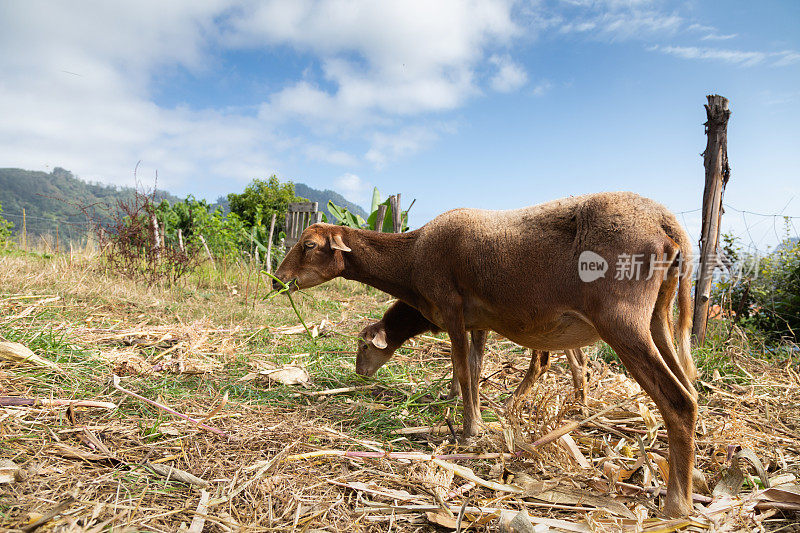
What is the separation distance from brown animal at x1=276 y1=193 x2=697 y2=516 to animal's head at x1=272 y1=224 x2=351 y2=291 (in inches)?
0.5

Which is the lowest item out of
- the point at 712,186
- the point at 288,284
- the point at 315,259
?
the point at 288,284

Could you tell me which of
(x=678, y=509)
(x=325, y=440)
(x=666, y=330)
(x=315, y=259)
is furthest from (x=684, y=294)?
(x=315, y=259)

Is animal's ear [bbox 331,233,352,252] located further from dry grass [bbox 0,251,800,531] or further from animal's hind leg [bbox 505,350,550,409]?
animal's hind leg [bbox 505,350,550,409]

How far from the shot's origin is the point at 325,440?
319 centimetres

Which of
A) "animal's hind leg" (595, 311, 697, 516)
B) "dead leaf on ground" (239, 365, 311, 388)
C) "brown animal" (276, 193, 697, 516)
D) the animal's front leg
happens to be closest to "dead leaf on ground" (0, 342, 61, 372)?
"dead leaf on ground" (239, 365, 311, 388)

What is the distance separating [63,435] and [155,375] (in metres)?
1.20

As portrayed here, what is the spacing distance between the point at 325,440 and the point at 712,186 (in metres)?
5.10

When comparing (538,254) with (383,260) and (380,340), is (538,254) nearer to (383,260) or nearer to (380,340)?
(383,260)

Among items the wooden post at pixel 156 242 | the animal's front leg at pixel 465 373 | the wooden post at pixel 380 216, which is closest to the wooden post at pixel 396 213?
the wooden post at pixel 380 216

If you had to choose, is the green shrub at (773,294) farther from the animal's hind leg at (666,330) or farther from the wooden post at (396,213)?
the wooden post at (396,213)

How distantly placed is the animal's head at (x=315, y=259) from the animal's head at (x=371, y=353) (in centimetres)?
74

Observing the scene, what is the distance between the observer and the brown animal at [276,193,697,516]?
2.53m

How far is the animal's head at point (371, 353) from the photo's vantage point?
14.3ft

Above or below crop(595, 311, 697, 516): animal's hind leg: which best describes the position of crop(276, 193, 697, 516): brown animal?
above
